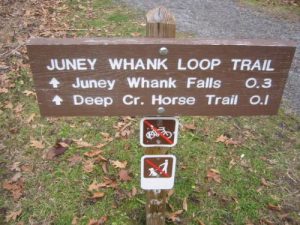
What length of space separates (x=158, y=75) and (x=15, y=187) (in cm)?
222

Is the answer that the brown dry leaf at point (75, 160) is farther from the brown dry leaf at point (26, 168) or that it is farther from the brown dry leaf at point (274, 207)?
the brown dry leaf at point (274, 207)

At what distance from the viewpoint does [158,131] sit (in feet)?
7.25

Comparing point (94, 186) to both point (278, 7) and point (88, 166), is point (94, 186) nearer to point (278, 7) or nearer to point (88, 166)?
point (88, 166)

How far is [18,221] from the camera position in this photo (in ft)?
10.00

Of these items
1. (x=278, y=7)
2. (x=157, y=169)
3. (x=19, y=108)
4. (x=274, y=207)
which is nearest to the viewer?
(x=157, y=169)

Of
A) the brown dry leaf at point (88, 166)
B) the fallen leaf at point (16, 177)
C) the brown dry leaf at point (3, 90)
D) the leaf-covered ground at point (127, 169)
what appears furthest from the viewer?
the brown dry leaf at point (3, 90)

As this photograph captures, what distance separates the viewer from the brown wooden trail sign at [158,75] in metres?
1.78

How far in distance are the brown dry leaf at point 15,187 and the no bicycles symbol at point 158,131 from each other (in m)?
1.70

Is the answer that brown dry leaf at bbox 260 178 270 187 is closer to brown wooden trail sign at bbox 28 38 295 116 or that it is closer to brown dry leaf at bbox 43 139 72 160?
brown wooden trail sign at bbox 28 38 295 116

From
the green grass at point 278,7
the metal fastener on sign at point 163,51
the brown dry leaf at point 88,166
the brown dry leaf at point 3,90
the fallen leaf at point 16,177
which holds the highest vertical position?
the metal fastener on sign at point 163,51

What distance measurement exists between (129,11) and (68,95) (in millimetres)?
6241

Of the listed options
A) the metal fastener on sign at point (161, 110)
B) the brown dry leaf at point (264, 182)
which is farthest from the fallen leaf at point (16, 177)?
the brown dry leaf at point (264, 182)

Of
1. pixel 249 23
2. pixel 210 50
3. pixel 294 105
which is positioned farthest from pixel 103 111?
pixel 249 23

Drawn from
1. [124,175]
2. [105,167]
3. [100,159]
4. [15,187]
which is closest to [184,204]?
[124,175]
